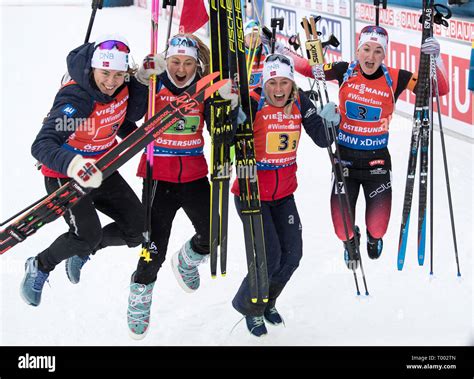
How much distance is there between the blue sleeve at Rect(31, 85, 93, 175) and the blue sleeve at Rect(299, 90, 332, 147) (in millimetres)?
1405

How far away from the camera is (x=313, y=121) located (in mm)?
5715

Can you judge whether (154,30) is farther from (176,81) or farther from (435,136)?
(435,136)

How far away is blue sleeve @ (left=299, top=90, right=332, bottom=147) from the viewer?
5.70 meters

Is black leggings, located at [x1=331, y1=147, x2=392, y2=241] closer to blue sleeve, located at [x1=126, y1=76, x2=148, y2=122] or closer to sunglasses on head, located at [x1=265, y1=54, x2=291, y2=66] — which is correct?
sunglasses on head, located at [x1=265, y1=54, x2=291, y2=66]

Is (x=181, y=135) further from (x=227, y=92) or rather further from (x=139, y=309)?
(x=139, y=309)

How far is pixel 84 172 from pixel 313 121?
167 centimetres

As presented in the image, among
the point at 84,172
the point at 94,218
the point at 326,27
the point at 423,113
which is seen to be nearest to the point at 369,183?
the point at 423,113

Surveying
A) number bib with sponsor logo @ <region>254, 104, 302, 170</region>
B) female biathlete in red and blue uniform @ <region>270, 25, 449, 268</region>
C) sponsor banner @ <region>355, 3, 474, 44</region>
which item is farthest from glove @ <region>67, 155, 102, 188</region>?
sponsor banner @ <region>355, 3, 474, 44</region>

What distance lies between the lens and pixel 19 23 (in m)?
20.1

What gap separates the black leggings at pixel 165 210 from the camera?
5.62m

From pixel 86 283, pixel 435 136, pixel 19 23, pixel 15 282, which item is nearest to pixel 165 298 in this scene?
pixel 86 283

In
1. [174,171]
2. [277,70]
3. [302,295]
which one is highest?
[277,70]

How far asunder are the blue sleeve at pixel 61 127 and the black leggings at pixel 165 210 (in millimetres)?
738

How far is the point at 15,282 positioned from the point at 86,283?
0.57 metres
